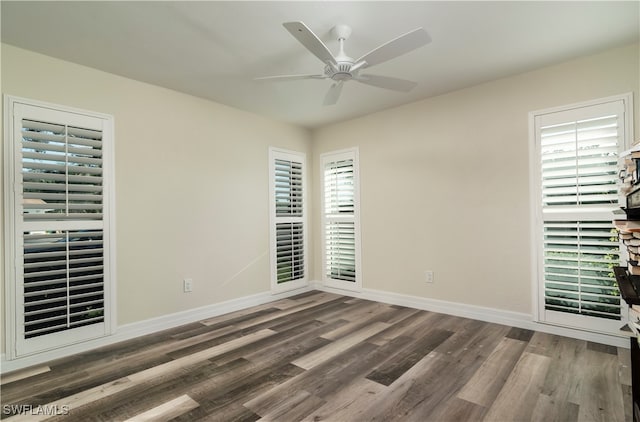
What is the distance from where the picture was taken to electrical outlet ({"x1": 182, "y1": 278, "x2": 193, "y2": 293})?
11.2ft

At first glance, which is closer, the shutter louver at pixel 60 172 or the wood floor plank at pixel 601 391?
the wood floor plank at pixel 601 391

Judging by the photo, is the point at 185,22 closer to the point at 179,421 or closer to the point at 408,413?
the point at 179,421

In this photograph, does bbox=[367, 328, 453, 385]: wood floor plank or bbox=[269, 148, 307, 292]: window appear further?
bbox=[269, 148, 307, 292]: window

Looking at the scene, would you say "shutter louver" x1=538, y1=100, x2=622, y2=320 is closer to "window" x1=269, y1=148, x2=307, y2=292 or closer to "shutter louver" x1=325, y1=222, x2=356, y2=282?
"shutter louver" x1=325, y1=222, x2=356, y2=282

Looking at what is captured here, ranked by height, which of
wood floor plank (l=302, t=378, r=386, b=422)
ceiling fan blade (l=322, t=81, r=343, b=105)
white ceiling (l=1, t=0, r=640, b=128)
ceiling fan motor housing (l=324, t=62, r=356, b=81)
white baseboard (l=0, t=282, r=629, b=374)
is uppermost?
white ceiling (l=1, t=0, r=640, b=128)

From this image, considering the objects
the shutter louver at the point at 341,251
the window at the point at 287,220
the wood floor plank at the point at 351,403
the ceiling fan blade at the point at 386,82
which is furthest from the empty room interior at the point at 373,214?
the shutter louver at the point at 341,251

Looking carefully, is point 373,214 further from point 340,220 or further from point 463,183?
point 463,183

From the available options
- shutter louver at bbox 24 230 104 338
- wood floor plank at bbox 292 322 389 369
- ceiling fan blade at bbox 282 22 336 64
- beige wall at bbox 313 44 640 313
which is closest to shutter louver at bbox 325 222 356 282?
beige wall at bbox 313 44 640 313

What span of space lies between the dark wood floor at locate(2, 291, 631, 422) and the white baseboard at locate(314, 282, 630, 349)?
98mm

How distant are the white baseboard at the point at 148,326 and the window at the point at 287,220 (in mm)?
308

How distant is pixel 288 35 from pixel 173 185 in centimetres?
198

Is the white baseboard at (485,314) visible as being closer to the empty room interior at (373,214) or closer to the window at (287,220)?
the empty room interior at (373,214)

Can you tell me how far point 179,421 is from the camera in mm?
1766

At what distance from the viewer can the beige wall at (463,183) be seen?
117 inches
